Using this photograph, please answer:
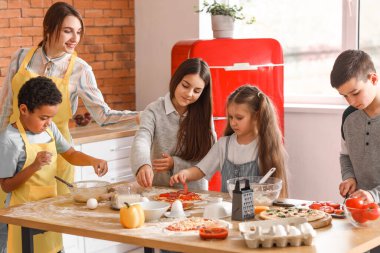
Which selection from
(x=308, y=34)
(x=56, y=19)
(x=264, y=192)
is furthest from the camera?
(x=308, y=34)

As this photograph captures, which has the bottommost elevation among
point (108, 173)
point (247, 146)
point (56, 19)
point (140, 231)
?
point (108, 173)

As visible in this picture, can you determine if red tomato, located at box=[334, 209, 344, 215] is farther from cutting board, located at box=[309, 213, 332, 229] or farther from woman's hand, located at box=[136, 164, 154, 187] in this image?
woman's hand, located at box=[136, 164, 154, 187]

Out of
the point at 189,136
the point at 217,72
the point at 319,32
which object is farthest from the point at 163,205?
the point at 319,32

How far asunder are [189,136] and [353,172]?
830 mm

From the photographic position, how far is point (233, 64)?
16.6ft

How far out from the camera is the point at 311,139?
5363 mm

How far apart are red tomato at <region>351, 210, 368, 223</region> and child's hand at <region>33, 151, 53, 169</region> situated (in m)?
1.33

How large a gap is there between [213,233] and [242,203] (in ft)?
0.98

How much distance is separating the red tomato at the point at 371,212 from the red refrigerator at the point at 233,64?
231 centimetres

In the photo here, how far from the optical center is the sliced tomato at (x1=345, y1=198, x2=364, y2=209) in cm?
271

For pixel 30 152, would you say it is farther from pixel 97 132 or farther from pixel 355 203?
pixel 97 132

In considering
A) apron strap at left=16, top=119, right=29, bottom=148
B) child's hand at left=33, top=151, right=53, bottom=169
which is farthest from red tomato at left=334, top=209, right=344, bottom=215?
apron strap at left=16, top=119, right=29, bottom=148

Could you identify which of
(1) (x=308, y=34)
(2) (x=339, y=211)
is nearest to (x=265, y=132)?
(2) (x=339, y=211)

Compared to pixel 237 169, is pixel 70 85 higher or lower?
higher
